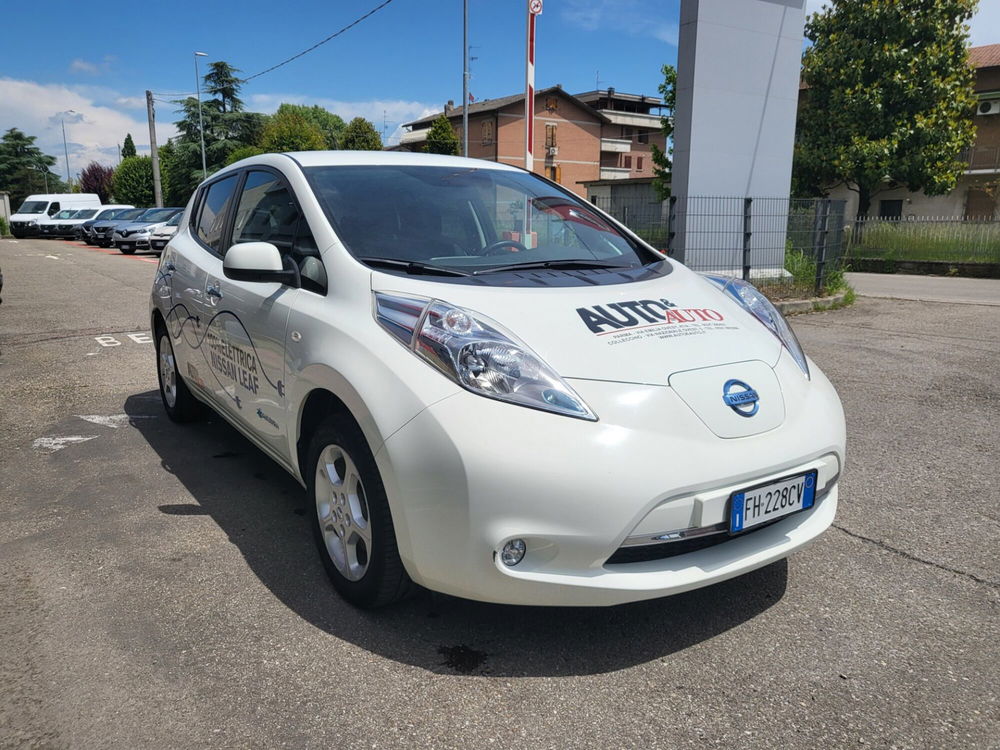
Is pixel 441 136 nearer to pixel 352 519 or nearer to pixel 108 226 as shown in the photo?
pixel 108 226

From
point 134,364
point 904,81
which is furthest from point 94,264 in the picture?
point 904,81

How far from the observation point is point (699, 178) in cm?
1037

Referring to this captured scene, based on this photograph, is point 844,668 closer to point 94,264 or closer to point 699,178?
point 699,178

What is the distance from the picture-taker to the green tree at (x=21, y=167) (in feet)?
287

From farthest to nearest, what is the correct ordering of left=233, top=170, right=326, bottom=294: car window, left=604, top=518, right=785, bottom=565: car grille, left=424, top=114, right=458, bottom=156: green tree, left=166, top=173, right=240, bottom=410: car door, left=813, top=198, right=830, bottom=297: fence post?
1. left=424, top=114, right=458, bottom=156: green tree
2. left=813, top=198, right=830, bottom=297: fence post
3. left=166, top=173, right=240, bottom=410: car door
4. left=233, top=170, right=326, bottom=294: car window
5. left=604, top=518, right=785, bottom=565: car grille

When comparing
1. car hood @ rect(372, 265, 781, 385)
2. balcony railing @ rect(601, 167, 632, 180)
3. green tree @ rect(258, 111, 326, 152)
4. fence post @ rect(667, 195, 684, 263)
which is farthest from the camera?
balcony railing @ rect(601, 167, 632, 180)

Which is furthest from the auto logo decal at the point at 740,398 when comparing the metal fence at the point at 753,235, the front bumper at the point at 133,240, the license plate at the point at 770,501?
the front bumper at the point at 133,240

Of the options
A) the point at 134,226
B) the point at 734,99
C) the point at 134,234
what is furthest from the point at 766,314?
the point at 134,226

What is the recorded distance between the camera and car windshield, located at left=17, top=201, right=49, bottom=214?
131 ft

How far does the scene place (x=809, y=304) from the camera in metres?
10.6

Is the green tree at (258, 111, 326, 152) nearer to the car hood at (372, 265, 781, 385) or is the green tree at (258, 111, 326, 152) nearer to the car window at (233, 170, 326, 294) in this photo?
the car window at (233, 170, 326, 294)

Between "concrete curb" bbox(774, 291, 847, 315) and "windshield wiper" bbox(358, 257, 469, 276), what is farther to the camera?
"concrete curb" bbox(774, 291, 847, 315)

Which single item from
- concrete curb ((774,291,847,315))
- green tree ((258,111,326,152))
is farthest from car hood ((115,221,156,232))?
concrete curb ((774,291,847,315))

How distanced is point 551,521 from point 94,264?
68.1 feet
